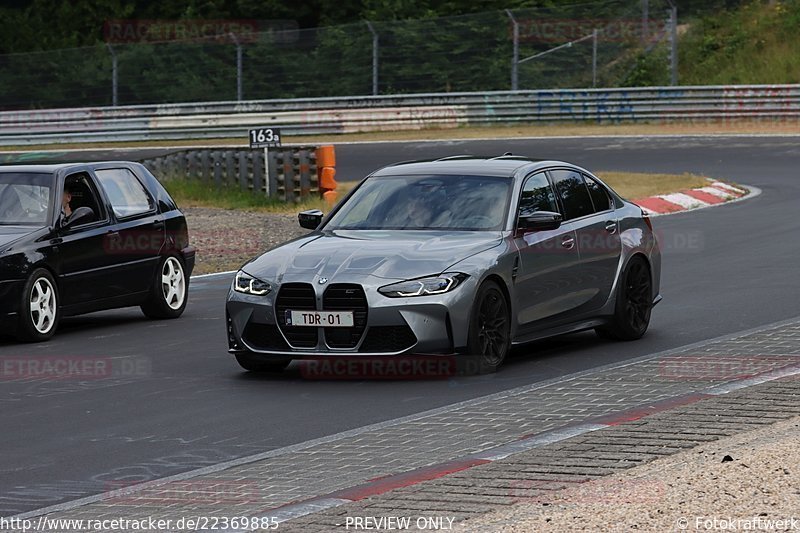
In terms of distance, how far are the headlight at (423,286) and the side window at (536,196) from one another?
1.21 meters

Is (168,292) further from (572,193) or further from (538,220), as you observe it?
(538,220)

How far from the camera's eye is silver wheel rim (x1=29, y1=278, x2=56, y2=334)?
42.7 feet

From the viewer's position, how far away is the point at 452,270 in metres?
10.5

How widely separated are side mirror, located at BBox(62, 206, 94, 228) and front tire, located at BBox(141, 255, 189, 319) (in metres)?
1.00

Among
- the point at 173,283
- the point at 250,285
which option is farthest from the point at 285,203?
the point at 250,285

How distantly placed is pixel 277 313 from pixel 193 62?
3382 centimetres

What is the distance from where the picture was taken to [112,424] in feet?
30.7

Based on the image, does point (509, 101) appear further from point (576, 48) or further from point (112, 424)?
point (112, 424)

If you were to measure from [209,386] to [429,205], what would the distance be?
2.10 m

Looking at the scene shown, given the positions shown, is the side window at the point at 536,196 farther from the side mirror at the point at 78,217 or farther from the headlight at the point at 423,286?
the side mirror at the point at 78,217

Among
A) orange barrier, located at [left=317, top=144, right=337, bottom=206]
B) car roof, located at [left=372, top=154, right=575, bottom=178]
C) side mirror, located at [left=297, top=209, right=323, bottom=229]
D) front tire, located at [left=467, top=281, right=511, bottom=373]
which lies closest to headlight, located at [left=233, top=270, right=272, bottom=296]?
side mirror, located at [left=297, top=209, right=323, bottom=229]

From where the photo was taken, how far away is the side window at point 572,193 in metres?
12.2

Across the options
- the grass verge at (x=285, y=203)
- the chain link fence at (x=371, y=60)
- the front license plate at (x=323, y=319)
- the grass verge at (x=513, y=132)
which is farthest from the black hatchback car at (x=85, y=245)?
the chain link fence at (x=371, y=60)

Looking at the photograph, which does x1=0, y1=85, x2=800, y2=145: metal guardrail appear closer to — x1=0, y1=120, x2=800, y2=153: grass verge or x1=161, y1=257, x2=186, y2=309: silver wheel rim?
x1=0, y1=120, x2=800, y2=153: grass verge
